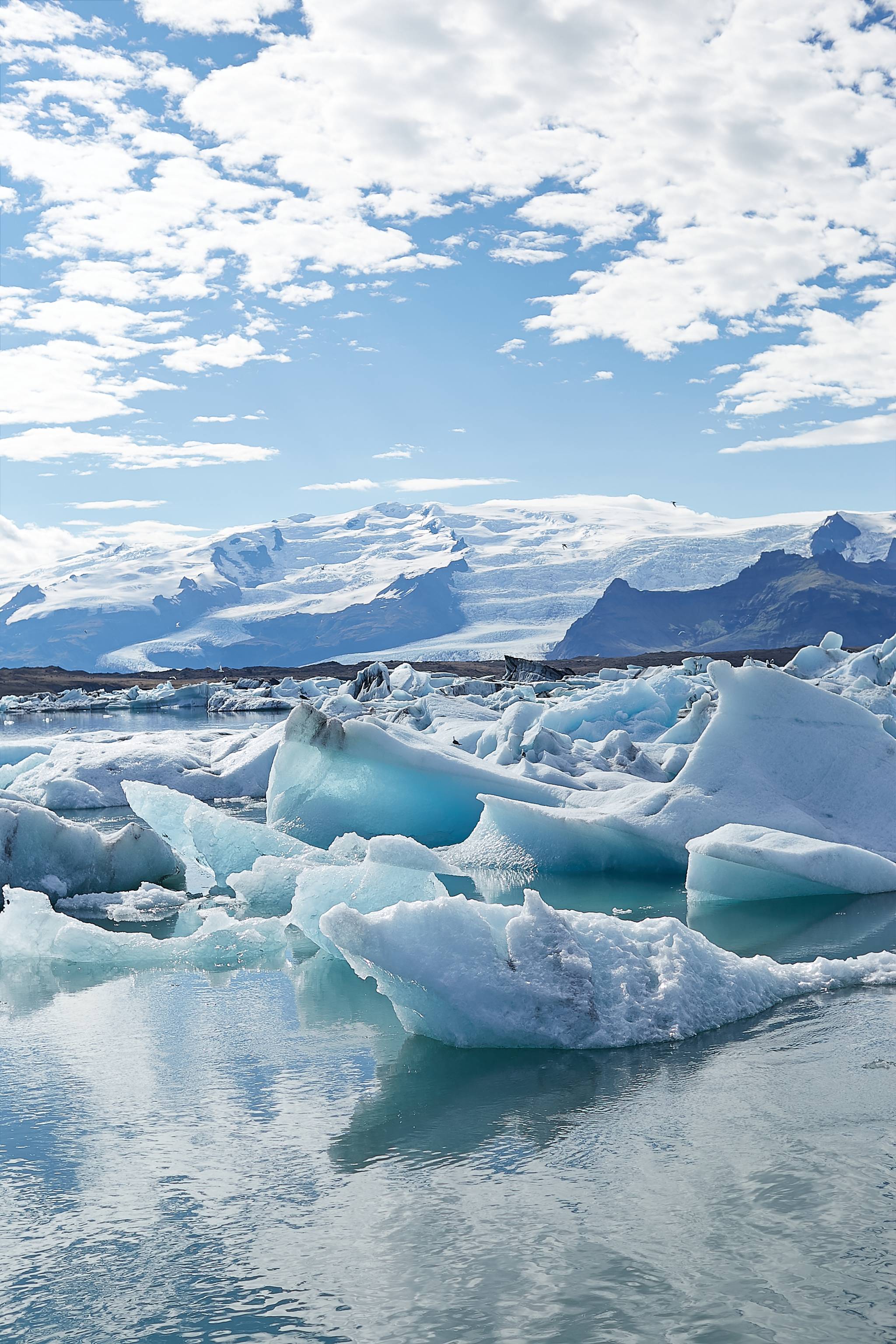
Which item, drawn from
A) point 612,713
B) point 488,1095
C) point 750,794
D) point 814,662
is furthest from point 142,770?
point 814,662

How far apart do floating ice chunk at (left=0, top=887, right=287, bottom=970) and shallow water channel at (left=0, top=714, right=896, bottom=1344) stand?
0.89 metres

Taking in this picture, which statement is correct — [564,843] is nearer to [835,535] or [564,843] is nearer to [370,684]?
[370,684]

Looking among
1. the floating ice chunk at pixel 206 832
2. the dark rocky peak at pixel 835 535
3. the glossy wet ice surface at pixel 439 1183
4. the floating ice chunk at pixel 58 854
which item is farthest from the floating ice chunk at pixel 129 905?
the dark rocky peak at pixel 835 535

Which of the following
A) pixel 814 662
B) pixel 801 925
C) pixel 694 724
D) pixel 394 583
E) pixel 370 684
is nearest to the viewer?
pixel 801 925

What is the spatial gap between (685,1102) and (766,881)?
3.17m

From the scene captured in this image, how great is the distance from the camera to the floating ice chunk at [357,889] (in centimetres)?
535

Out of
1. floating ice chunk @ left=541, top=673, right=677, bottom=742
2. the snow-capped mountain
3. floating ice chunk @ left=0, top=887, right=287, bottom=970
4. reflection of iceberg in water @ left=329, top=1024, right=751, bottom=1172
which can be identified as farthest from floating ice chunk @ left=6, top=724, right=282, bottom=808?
the snow-capped mountain

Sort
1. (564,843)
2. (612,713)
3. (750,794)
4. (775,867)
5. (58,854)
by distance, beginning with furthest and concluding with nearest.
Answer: (612,713), (564,843), (750,794), (58,854), (775,867)

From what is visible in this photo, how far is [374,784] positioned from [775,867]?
12.0 ft

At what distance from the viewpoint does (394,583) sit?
107 m

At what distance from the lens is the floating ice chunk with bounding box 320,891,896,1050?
3.95 metres

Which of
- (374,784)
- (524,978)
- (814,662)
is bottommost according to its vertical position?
(524,978)

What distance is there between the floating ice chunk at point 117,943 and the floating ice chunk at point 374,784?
2.63 meters

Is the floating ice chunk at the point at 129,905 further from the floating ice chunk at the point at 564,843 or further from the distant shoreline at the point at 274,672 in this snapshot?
the distant shoreline at the point at 274,672
